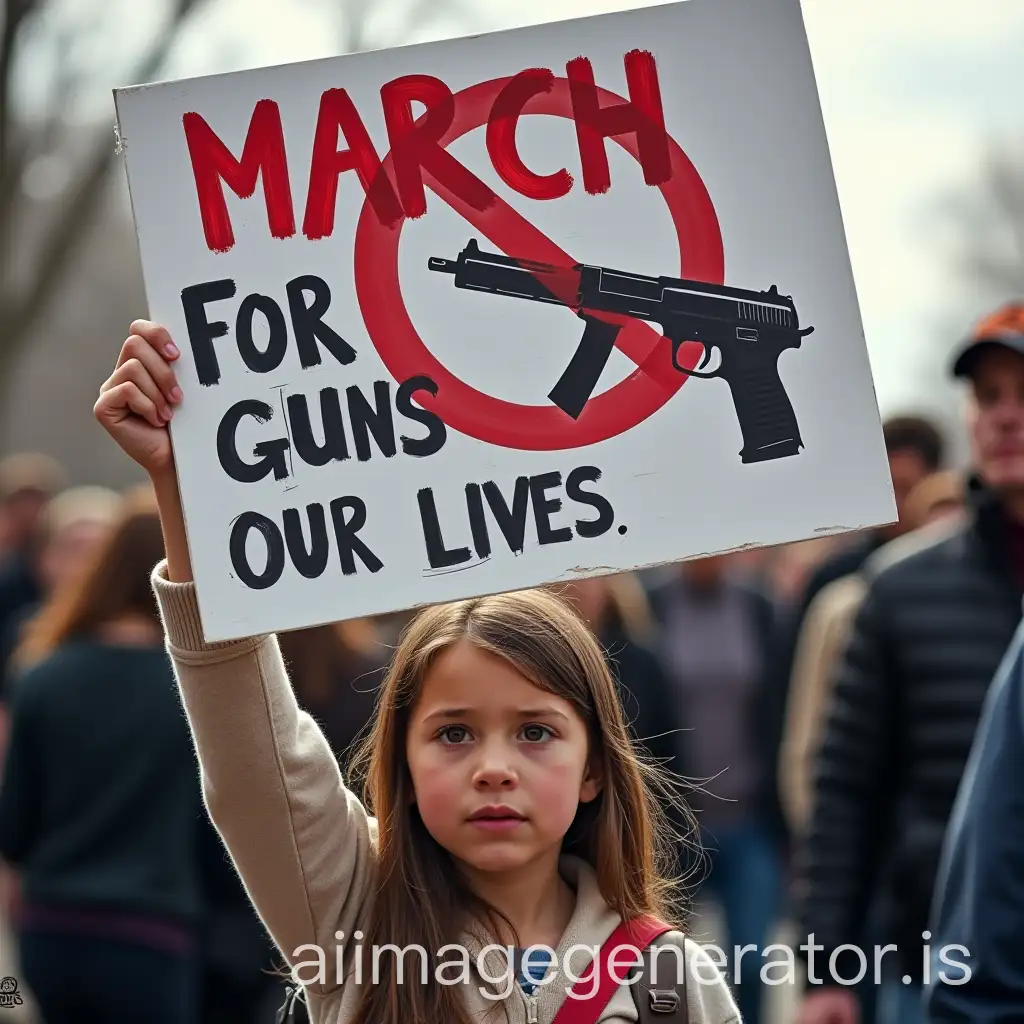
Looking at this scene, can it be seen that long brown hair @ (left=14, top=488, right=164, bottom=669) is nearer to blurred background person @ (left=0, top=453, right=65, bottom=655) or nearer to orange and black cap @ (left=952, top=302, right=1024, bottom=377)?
orange and black cap @ (left=952, top=302, right=1024, bottom=377)

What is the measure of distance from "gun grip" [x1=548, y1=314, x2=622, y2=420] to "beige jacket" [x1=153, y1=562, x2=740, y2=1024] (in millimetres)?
528

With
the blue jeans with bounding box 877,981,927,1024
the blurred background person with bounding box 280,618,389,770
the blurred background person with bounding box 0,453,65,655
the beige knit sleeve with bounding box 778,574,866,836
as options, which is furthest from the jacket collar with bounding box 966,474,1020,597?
the blurred background person with bounding box 0,453,65,655

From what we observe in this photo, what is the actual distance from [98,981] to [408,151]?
3.02 metres

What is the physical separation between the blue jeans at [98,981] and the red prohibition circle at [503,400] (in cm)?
289

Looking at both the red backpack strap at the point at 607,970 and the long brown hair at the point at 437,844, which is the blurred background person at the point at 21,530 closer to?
the long brown hair at the point at 437,844

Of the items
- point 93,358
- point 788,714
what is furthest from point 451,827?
point 93,358

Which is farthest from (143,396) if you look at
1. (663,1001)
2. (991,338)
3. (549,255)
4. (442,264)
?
(991,338)

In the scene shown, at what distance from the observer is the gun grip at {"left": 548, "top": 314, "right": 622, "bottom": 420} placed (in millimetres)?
2869

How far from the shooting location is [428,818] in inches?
112

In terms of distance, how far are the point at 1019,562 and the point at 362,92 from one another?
2513 millimetres

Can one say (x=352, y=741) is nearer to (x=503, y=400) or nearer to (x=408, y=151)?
(x=503, y=400)

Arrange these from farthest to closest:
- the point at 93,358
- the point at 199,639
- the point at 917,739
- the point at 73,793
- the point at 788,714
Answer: the point at 93,358, the point at 788,714, the point at 73,793, the point at 917,739, the point at 199,639

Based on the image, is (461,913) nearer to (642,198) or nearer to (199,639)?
(199,639)

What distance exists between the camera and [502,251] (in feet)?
9.48
